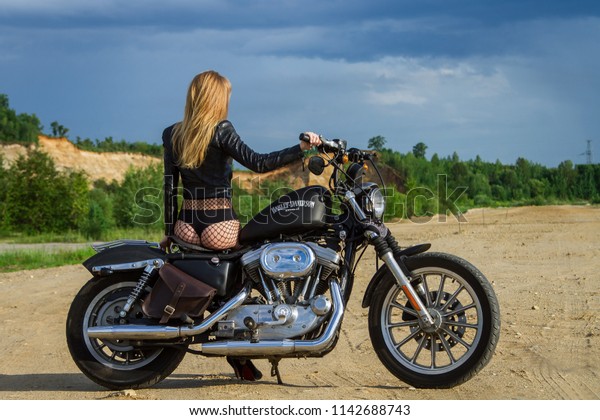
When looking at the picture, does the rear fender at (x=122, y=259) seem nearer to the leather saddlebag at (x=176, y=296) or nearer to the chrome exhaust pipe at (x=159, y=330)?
the leather saddlebag at (x=176, y=296)

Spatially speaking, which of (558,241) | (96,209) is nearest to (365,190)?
(558,241)

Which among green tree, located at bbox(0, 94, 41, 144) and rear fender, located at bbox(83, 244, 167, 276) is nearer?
rear fender, located at bbox(83, 244, 167, 276)

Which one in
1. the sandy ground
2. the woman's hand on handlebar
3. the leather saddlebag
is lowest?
the sandy ground

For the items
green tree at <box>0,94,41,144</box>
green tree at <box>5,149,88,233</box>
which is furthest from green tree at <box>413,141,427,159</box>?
green tree at <box>0,94,41,144</box>

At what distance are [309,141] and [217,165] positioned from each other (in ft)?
2.46

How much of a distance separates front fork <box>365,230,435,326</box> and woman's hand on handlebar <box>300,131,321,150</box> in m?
0.71

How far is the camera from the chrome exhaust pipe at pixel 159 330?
19.6 feet

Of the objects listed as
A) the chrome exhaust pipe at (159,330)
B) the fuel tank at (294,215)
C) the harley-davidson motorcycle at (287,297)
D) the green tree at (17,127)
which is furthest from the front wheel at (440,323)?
the green tree at (17,127)

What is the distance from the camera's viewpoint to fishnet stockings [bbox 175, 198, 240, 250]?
6.11 m

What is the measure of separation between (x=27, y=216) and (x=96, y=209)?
17.1 feet

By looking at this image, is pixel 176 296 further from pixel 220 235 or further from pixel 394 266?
pixel 394 266

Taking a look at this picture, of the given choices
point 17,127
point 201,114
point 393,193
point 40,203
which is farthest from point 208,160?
point 17,127

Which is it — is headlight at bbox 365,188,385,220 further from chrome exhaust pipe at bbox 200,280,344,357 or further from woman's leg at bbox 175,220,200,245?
woman's leg at bbox 175,220,200,245

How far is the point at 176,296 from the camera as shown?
6043 mm
